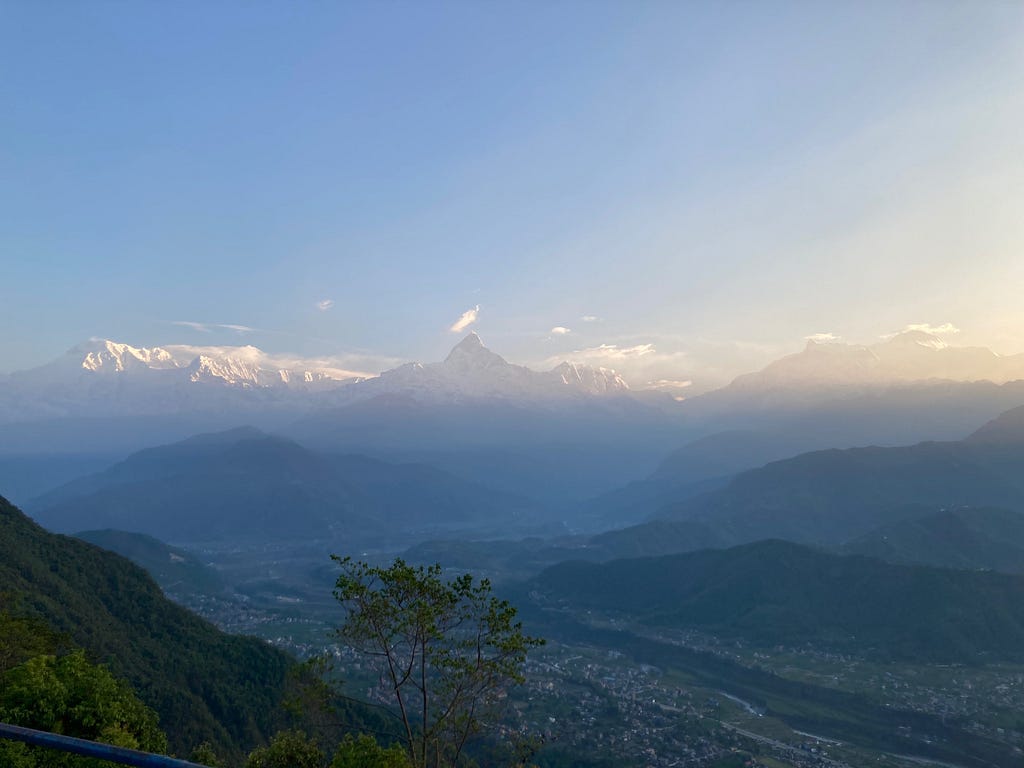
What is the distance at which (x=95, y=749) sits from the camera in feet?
28.4

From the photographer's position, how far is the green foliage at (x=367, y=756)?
93.7 ft

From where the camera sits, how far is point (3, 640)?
1585 inches

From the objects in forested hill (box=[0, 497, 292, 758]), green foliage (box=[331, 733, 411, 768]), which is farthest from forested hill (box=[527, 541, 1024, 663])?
green foliage (box=[331, 733, 411, 768])

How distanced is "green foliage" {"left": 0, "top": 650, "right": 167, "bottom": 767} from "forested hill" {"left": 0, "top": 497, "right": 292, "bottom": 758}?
45.6m

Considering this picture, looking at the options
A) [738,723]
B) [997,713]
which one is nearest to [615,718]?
[738,723]

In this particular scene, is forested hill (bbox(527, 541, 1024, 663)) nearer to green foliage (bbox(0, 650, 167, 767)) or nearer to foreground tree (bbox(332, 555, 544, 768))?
foreground tree (bbox(332, 555, 544, 768))

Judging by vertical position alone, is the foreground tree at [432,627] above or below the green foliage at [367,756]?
above

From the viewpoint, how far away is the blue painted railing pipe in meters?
8.38

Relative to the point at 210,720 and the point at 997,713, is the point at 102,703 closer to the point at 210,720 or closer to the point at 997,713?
the point at 210,720

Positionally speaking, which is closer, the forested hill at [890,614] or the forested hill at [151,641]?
the forested hill at [151,641]

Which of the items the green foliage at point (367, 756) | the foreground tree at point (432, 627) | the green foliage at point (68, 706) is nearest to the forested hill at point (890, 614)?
the foreground tree at point (432, 627)

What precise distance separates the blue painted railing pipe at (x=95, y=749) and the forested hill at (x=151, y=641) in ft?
252

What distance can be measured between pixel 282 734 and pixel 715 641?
175 metres

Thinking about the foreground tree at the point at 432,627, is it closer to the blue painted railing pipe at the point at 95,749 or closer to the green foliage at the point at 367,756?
the green foliage at the point at 367,756
